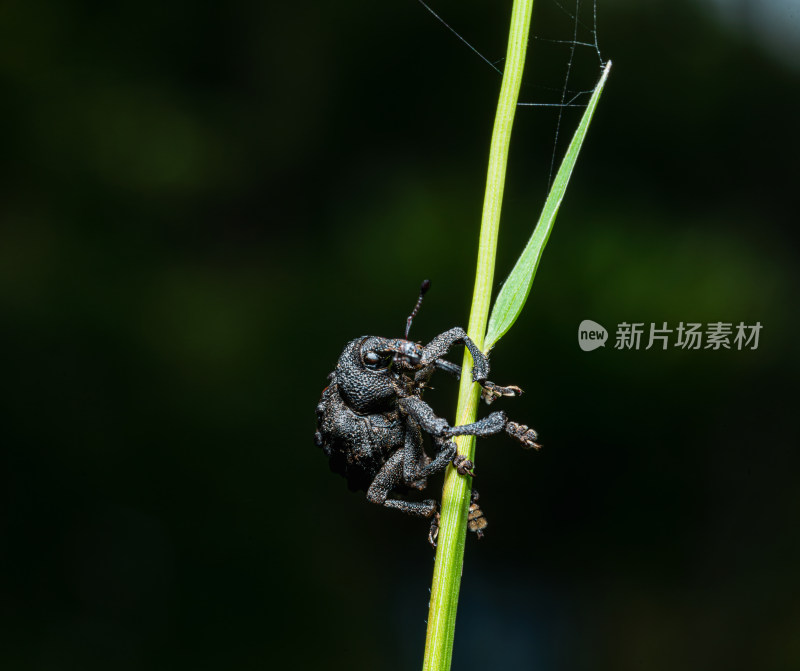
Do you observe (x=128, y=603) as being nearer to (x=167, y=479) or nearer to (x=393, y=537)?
(x=167, y=479)

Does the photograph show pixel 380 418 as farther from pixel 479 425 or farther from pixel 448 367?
pixel 479 425

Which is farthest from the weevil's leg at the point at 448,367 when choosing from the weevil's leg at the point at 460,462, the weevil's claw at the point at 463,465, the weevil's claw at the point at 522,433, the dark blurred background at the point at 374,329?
the dark blurred background at the point at 374,329

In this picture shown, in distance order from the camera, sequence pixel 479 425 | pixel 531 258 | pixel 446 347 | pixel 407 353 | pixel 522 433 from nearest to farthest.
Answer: pixel 531 258, pixel 479 425, pixel 522 433, pixel 446 347, pixel 407 353

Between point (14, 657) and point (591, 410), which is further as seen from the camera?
point (591, 410)

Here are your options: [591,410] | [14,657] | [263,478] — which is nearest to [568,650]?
[591,410]

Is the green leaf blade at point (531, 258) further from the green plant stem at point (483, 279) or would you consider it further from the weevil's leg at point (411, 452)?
the weevil's leg at point (411, 452)

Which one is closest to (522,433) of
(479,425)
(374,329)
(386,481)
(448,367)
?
(479,425)

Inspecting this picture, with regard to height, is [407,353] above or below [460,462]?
above
